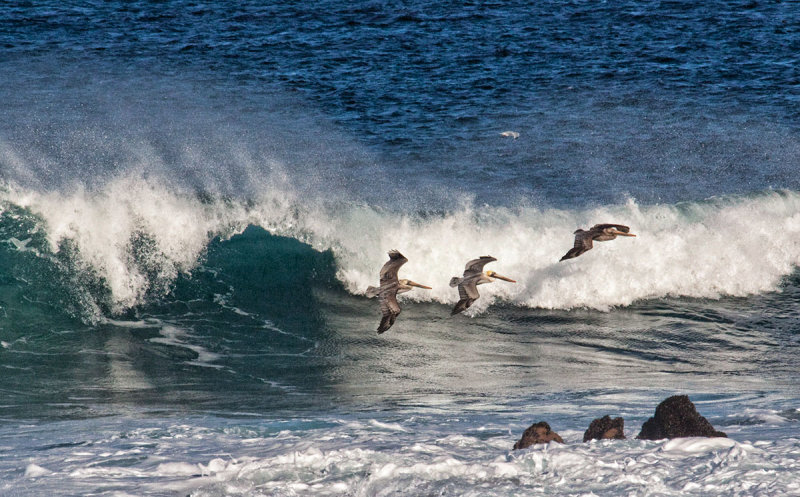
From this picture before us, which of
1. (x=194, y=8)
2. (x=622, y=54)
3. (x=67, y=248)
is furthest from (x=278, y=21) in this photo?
(x=67, y=248)

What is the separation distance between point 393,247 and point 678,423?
990 centimetres

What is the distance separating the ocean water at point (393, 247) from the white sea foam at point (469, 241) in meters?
0.06

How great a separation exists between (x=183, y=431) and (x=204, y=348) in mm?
4410

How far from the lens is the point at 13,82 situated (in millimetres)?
31250

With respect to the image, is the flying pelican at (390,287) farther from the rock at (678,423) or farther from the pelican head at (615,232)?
the rock at (678,423)

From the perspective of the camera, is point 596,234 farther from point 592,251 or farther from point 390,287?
point 592,251

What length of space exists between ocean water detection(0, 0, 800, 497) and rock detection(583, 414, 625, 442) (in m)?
0.31

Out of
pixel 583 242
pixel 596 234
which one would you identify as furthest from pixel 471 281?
pixel 596 234

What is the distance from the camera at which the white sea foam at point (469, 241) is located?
793 inches

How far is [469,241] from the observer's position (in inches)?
846

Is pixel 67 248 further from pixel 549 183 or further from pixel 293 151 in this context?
pixel 549 183

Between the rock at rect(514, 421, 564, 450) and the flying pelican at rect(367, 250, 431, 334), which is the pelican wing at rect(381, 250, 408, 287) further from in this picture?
the rock at rect(514, 421, 564, 450)

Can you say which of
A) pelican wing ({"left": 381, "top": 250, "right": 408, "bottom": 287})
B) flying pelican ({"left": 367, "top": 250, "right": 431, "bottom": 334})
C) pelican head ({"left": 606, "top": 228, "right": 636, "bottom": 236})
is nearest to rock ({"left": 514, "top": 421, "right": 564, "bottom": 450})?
flying pelican ({"left": 367, "top": 250, "right": 431, "bottom": 334})

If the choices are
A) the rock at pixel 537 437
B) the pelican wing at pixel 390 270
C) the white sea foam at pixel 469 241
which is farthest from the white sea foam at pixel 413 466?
the white sea foam at pixel 469 241
